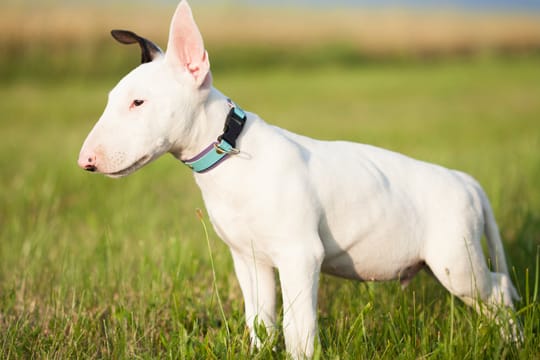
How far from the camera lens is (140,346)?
346cm

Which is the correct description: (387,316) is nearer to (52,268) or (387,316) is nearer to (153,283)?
(153,283)

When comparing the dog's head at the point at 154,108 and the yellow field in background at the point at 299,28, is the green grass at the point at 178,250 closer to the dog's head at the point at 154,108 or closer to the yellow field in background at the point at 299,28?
the dog's head at the point at 154,108

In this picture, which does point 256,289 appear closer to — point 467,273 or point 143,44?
point 467,273

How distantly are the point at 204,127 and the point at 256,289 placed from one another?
95 centimetres

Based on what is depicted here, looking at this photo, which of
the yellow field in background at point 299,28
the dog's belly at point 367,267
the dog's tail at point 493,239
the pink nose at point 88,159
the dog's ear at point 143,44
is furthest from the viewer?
the yellow field in background at point 299,28

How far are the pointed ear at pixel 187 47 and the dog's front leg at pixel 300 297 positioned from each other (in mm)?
908

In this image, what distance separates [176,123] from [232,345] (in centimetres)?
→ 104

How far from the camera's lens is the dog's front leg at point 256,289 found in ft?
11.3

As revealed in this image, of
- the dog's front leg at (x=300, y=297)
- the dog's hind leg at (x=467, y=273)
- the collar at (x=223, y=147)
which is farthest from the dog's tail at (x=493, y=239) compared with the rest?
the collar at (x=223, y=147)

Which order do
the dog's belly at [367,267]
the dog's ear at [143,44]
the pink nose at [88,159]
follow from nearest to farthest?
the pink nose at [88,159], the dog's ear at [143,44], the dog's belly at [367,267]

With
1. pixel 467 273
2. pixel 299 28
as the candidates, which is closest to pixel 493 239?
pixel 467 273

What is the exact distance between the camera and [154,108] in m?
2.95

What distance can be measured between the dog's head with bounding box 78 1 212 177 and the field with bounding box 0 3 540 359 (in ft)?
2.06

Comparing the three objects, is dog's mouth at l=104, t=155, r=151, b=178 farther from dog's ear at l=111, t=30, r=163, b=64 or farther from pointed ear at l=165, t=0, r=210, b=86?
dog's ear at l=111, t=30, r=163, b=64
